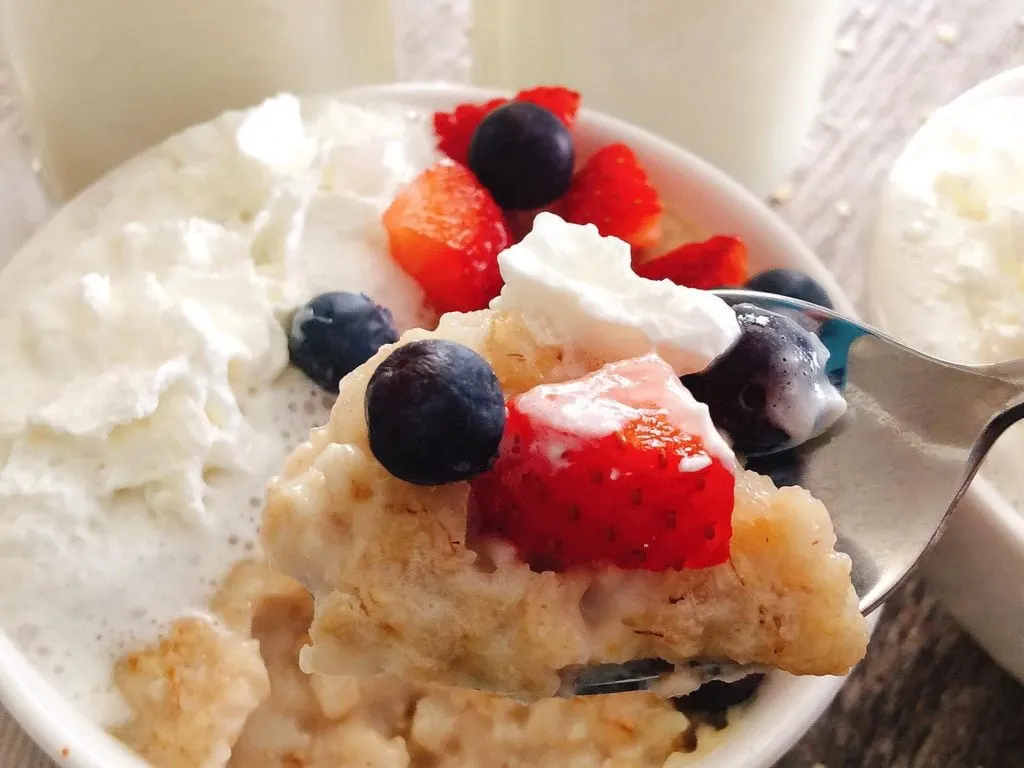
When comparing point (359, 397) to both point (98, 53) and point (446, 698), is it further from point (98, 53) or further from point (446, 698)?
point (98, 53)

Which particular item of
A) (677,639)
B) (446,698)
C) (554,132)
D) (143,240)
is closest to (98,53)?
(143,240)

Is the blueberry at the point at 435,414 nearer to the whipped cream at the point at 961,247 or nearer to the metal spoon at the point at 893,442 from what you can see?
the metal spoon at the point at 893,442

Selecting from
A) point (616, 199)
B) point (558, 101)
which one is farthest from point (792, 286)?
point (558, 101)

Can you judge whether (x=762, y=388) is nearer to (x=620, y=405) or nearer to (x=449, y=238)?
(x=620, y=405)

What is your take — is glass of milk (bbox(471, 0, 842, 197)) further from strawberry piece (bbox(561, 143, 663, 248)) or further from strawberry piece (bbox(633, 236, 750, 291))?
strawberry piece (bbox(633, 236, 750, 291))

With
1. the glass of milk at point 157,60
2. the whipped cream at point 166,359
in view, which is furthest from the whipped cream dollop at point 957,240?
the glass of milk at point 157,60
